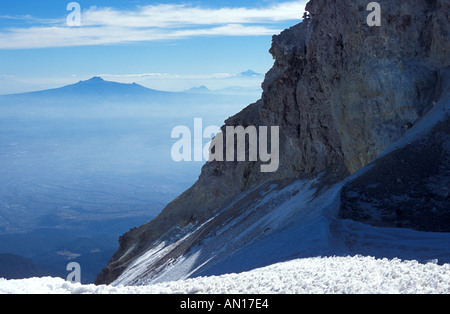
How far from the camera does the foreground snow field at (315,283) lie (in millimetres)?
6477

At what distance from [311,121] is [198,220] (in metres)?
10.2

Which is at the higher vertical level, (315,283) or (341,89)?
(341,89)

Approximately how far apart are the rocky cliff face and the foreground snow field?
4571mm

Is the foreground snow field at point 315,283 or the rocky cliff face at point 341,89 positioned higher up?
the rocky cliff face at point 341,89

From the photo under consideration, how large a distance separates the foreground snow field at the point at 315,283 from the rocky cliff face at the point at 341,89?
15.0 feet

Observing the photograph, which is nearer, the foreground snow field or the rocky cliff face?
the foreground snow field

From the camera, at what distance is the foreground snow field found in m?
6.48

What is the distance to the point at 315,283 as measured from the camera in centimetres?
676

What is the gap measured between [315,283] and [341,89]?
43.6 feet

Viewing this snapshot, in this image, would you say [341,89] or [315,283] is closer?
[315,283]

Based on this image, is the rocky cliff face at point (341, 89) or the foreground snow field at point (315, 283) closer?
the foreground snow field at point (315, 283)

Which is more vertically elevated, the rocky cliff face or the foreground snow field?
the rocky cliff face
